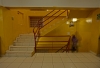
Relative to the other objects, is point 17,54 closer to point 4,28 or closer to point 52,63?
point 4,28

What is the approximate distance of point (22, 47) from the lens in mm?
4559

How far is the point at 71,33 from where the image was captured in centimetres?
714

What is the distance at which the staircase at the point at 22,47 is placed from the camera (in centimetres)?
413

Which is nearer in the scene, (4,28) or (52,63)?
(52,63)

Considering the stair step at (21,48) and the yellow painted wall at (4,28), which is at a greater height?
the yellow painted wall at (4,28)

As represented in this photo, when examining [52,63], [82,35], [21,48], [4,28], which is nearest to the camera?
[52,63]

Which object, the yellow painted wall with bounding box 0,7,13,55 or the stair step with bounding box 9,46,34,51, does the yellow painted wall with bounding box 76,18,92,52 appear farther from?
the yellow painted wall with bounding box 0,7,13,55

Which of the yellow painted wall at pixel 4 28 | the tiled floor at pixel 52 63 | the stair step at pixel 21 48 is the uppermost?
the yellow painted wall at pixel 4 28

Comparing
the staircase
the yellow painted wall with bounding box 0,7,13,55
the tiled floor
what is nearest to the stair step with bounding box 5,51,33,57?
the staircase

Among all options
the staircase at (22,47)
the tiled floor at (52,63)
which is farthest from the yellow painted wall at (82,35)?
the staircase at (22,47)

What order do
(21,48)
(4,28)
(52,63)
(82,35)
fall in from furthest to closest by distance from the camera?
1. (82,35)
2. (21,48)
3. (4,28)
4. (52,63)

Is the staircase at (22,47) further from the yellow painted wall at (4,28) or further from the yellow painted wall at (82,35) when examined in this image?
the yellow painted wall at (82,35)

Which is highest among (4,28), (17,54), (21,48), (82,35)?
(4,28)

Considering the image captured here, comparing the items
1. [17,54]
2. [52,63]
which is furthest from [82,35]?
[17,54]
